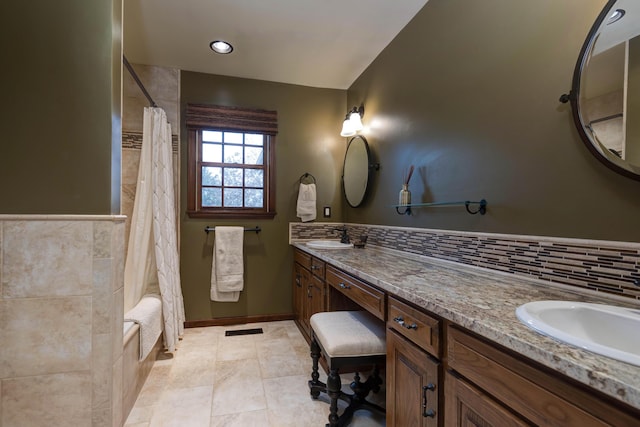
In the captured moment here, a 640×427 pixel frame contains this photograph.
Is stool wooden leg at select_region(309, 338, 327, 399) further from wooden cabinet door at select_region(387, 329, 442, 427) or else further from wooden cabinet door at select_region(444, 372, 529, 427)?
wooden cabinet door at select_region(444, 372, 529, 427)

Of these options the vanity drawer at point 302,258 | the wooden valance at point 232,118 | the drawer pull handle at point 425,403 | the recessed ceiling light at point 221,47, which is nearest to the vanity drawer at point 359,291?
the drawer pull handle at point 425,403

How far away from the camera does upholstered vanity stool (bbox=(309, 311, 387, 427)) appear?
1.35 metres

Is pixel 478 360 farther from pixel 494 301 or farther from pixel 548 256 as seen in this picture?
pixel 548 256

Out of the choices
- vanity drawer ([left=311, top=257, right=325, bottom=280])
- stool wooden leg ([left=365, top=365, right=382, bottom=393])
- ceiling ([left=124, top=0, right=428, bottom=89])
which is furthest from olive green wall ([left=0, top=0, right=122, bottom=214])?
stool wooden leg ([left=365, top=365, right=382, bottom=393])

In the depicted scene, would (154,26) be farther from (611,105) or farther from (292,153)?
(611,105)

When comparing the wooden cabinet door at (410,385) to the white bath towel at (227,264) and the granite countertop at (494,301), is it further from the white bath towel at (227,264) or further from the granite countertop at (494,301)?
the white bath towel at (227,264)

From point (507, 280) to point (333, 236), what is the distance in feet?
6.79

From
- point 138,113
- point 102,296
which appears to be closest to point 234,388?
point 102,296

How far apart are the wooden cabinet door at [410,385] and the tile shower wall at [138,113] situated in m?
2.30

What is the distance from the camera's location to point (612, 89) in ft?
3.15

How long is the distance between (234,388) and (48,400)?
93 centimetres

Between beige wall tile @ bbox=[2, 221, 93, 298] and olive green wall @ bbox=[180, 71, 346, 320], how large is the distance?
1.60 meters

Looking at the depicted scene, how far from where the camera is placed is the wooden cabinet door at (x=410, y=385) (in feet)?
3.06

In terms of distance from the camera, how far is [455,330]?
0.85 m
